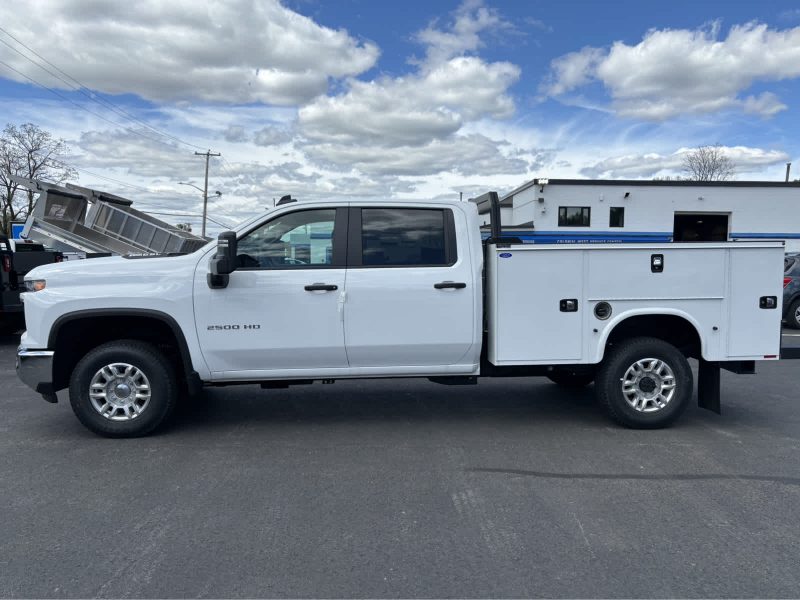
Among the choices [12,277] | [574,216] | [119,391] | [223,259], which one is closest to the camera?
[223,259]

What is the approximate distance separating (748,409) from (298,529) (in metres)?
5.14

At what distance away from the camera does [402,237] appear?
559 centimetres

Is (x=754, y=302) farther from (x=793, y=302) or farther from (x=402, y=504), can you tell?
(x=793, y=302)

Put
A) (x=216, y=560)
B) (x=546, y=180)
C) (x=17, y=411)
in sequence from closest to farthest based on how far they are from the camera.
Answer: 1. (x=216, y=560)
2. (x=17, y=411)
3. (x=546, y=180)

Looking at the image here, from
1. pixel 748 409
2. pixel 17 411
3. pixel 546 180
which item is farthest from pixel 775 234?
pixel 17 411

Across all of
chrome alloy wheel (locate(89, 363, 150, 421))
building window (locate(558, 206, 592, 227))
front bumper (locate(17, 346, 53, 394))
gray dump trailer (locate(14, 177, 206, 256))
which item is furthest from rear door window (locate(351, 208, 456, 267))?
building window (locate(558, 206, 592, 227))

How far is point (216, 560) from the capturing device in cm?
340

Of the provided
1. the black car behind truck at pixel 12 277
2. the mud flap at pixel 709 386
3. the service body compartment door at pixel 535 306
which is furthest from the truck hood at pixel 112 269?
the black car behind truck at pixel 12 277

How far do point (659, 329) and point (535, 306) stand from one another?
1.35 meters

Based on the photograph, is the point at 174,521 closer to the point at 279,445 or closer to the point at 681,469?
the point at 279,445

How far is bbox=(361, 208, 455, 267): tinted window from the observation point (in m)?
5.53

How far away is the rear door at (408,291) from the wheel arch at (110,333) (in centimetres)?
142

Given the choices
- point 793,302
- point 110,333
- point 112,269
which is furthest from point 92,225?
point 793,302

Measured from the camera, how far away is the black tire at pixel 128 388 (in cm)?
537
